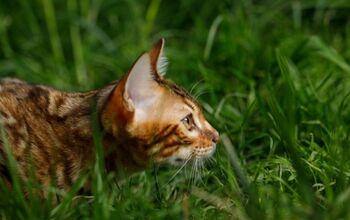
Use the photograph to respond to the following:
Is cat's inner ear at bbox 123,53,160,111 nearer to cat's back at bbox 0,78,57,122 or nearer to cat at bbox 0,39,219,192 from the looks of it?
cat at bbox 0,39,219,192

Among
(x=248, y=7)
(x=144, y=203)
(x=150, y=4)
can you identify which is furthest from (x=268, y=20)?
(x=144, y=203)

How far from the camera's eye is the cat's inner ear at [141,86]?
3941 millimetres

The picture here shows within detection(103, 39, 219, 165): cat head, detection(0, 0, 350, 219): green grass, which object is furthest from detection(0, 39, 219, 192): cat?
detection(0, 0, 350, 219): green grass

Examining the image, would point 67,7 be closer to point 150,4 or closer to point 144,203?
point 150,4

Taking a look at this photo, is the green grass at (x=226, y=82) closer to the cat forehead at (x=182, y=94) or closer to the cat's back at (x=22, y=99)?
the cat forehead at (x=182, y=94)

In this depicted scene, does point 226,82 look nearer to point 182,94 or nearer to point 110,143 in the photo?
point 182,94

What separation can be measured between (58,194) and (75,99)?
61cm

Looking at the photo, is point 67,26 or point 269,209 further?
point 67,26

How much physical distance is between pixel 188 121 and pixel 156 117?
0.18 metres

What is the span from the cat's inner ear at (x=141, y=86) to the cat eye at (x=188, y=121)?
6.6 inches

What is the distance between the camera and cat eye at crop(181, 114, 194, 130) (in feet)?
13.9

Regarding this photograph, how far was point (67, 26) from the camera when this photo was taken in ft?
22.3

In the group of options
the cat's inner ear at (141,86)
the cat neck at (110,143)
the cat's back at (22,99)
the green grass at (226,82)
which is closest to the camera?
the green grass at (226,82)

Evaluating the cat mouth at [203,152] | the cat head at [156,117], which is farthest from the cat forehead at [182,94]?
the cat mouth at [203,152]
